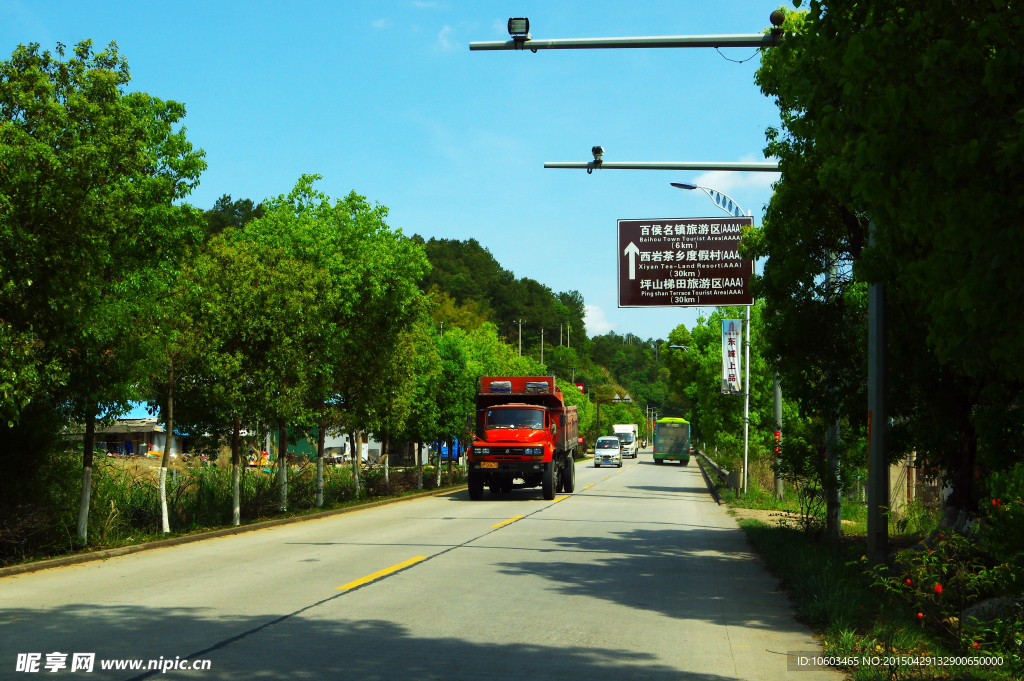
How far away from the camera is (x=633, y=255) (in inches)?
770

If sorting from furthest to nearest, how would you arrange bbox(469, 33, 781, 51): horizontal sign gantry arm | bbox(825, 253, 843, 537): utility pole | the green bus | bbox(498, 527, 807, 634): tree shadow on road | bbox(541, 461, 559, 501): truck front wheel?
1. the green bus
2. bbox(541, 461, 559, 501): truck front wheel
3. bbox(825, 253, 843, 537): utility pole
4. bbox(498, 527, 807, 634): tree shadow on road
5. bbox(469, 33, 781, 51): horizontal sign gantry arm

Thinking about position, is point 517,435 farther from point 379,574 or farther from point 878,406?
point 878,406

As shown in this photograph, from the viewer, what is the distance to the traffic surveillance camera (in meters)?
9.12

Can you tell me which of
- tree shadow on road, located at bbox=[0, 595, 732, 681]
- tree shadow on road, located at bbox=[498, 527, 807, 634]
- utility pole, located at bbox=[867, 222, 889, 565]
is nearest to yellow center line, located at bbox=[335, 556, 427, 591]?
tree shadow on road, located at bbox=[498, 527, 807, 634]

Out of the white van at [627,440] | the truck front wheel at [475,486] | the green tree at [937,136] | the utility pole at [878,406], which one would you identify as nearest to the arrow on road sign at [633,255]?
the utility pole at [878,406]

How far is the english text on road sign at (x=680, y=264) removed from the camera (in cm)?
1956

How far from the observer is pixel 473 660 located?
A: 6.85 m

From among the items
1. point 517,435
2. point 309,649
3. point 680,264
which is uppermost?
point 680,264

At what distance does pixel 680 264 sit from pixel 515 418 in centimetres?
1000

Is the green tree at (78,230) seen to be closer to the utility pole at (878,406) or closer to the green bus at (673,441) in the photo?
the utility pole at (878,406)

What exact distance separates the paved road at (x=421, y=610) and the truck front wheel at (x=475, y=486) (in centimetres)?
1078

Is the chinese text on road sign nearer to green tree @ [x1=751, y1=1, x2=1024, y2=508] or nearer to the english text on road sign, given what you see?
the english text on road sign

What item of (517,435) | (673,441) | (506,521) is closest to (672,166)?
(506,521)

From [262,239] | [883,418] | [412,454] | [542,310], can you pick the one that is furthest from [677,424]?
[542,310]
